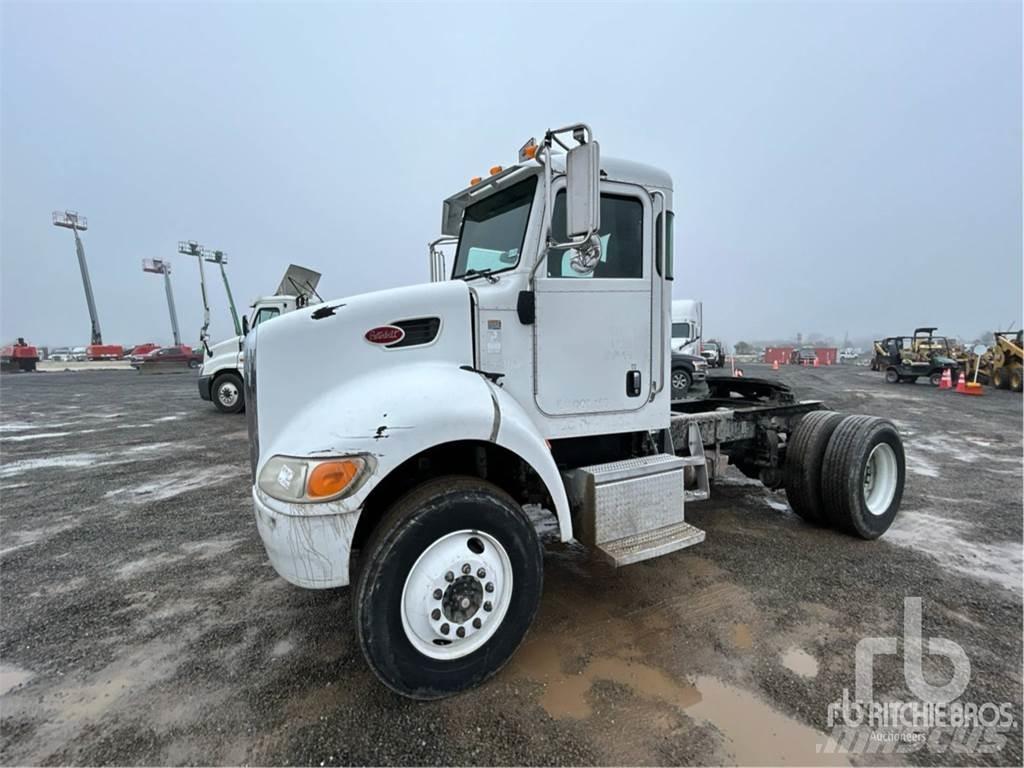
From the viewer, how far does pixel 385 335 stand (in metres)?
2.69

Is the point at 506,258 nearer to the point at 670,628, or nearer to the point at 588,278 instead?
the point at 588,278

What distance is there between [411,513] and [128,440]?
30.8 ft

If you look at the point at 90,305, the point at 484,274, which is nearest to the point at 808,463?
the point at 484,274

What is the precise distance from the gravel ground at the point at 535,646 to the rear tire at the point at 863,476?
8.9 inches

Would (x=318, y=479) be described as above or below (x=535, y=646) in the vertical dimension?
above

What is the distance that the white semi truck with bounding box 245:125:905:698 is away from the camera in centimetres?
230

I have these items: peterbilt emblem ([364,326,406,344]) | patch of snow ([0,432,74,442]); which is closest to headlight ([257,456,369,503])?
peterbilt emblem ([364,326,406,344])

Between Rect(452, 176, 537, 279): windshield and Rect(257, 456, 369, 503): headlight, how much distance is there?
157 centimetres

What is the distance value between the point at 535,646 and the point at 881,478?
3.83 metres

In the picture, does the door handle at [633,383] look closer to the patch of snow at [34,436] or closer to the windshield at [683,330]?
the patch of snow at [34,436]

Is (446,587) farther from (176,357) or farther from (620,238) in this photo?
(176,357)

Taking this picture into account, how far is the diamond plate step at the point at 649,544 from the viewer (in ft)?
9.55

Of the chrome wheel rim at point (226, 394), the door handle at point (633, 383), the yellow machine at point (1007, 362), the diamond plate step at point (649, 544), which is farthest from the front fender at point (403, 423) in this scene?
the yellow machine at point (1007, 362)

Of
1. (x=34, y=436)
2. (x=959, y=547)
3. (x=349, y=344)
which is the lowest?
(x=959, y=547)
